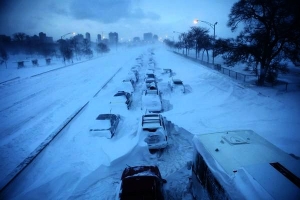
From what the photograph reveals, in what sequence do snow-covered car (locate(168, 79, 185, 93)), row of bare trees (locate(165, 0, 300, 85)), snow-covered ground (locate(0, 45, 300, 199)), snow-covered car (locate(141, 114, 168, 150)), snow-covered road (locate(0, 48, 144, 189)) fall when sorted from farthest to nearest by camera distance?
snow-covered car (locate(168, 79, 185, 93)), row of bare trees (locate(165, 0, 300, 85)), snow-covered road (locate(0, 48, 144, 189)), snow-covered car (locate(141, 114, 168, 150)), snow-covered ground (locate(0, 45, 300, 199))

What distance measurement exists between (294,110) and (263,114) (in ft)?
6.79

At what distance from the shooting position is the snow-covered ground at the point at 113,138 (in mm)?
6422

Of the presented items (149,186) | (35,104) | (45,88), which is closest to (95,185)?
(149,186)

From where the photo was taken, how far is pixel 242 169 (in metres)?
3.33

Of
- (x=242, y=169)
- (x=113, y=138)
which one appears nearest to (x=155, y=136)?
(x=113, y=138)

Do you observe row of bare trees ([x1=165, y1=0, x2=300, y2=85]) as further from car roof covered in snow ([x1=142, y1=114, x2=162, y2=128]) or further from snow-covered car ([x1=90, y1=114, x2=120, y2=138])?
snow-covered car ([x1=90, y1=114, x2=120, y2=138])

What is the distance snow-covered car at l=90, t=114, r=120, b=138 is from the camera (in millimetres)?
8852

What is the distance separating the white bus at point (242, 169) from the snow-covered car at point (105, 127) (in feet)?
17.2

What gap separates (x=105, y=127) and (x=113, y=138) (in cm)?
75

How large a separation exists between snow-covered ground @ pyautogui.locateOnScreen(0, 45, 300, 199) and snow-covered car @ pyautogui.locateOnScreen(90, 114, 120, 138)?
35 centimetres

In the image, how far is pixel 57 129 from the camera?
10234 millimetres

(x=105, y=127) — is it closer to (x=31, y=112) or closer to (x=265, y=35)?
(x=31, y=112)

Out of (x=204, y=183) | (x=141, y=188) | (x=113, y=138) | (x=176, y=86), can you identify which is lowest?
(x=113, y=138)

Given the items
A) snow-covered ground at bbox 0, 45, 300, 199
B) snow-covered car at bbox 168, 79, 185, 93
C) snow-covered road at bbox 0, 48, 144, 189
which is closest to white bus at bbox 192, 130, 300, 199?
snow-covered ground at bbox 0, 45, 300, 199
